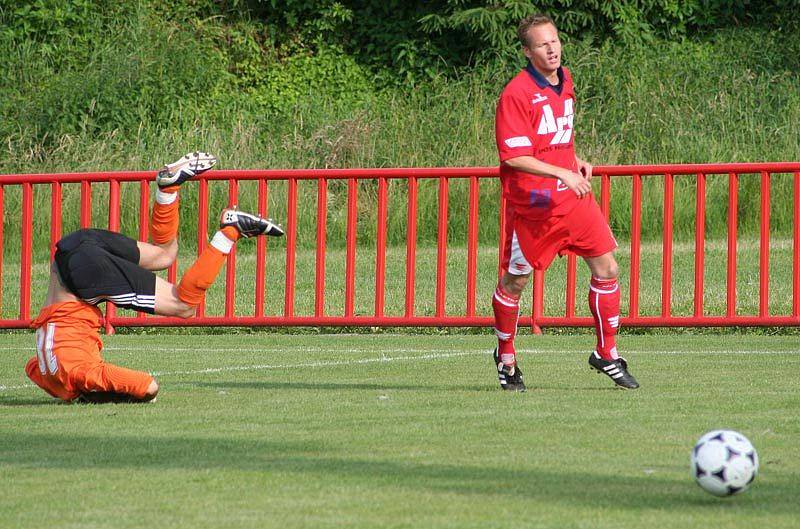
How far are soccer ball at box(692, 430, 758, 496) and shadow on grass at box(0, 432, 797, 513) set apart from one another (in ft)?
0.20

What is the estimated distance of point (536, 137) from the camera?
855cm

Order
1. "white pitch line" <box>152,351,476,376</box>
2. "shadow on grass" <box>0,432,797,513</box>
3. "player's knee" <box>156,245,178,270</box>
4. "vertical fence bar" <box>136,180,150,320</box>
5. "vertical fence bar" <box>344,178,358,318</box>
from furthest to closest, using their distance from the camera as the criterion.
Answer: "vertical fence bar" <box>136,180,150,320</box>, "vertical fence bar" <box>344,178,358,318</box>, "white pitch line" <box>152,351,476,376</box>, "player's knee" <box>156,245,178,270</box>, "shadow on grass" <box>0,432,797,513</box>

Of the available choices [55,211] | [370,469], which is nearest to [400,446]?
[370,469]

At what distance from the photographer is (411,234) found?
13.7 m

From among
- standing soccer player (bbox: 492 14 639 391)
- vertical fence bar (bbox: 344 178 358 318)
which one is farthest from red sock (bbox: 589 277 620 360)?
vertical fence bar (bbox: 344 178 358 318)

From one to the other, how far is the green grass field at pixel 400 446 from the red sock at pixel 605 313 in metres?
0.26

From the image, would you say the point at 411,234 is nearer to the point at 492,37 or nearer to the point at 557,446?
the point at 557,446

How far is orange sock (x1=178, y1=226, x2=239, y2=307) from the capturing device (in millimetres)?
8609

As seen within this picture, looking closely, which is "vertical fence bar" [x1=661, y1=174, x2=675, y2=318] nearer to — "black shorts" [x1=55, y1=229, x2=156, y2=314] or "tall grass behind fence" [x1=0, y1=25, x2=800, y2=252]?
"black shorts" [x1=55, y1=229, x2=156, y2=314]

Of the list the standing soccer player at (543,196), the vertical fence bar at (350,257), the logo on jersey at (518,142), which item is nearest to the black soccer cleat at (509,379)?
the standing soccer player at (543,196)

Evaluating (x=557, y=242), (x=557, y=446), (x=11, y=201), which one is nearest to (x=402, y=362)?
(x=557, y=242)

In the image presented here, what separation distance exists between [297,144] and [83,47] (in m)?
5.74

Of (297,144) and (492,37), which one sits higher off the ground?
(492,37)

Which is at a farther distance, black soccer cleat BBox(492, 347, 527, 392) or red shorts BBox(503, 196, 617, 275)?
black soccer cleat BBox(492, 347, 527, 392)
